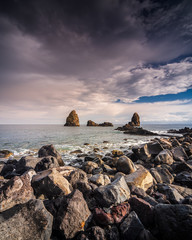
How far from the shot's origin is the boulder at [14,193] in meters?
3.01

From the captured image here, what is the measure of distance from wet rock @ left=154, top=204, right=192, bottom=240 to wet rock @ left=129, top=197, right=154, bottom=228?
0.51 ft

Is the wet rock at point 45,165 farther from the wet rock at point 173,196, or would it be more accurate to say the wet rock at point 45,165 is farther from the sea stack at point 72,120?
the sea stack at point 72,120

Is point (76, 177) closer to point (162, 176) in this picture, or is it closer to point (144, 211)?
point (144, 211)

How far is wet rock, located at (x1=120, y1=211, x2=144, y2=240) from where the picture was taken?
2.48m

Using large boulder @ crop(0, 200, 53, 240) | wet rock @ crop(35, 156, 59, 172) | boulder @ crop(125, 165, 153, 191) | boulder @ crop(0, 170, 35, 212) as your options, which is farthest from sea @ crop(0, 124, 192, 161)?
large boulder @ crop(0, 200, 53, 240)

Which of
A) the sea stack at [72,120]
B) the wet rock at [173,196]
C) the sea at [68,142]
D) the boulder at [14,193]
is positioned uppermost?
the sea stack at [72,120]

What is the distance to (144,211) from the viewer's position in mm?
2963

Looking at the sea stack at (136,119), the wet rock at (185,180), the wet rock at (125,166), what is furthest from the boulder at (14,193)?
the sea stack at (136,119)

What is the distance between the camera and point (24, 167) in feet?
24.1

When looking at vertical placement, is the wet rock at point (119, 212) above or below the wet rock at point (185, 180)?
above

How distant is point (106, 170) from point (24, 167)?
515 centimetres

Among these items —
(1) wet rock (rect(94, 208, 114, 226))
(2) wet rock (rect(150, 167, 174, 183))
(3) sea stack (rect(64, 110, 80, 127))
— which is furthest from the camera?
(3) sea stack (rect(64, 110, 80, 127))

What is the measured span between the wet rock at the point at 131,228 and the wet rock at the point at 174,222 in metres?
0.48

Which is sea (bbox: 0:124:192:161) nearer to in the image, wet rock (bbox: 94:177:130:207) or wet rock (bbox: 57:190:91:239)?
wet rock (bbox: 94:177:130:207)
